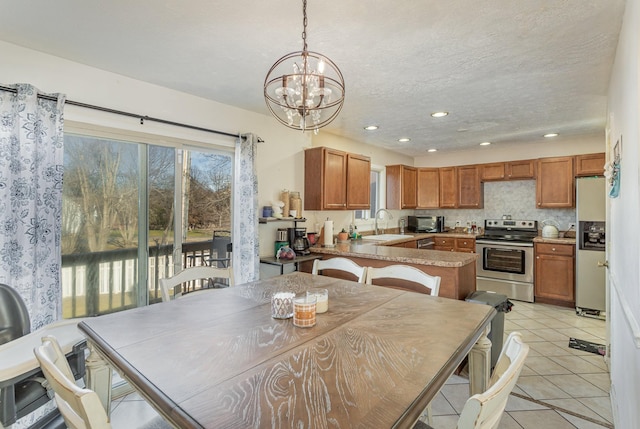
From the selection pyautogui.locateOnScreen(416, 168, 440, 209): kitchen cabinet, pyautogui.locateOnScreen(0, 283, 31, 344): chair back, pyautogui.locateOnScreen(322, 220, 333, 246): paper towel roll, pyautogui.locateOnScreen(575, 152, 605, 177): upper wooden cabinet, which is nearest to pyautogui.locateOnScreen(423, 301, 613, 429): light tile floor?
pyautogui.locateOnScreen(322, 220, 333, 246): paper towel roll

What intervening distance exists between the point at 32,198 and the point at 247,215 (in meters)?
1.67

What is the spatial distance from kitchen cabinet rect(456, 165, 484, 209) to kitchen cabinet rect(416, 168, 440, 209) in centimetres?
38

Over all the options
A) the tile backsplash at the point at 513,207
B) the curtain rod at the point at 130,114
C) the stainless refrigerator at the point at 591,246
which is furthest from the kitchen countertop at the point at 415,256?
the tile backsplash at the point at 513,207

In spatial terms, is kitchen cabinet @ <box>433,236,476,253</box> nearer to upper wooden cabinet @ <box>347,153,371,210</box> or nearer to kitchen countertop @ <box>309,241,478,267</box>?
upper wooden cabinet @ <box>347,153,371,210</box>

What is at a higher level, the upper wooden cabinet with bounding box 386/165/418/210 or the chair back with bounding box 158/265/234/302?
the upper wooden cabinet with bounding box 386/165/418/210

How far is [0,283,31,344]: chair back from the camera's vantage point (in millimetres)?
1644

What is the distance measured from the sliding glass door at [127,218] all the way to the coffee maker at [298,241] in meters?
0.95

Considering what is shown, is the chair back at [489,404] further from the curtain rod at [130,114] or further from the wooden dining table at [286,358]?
the curtain rod at [130,114]

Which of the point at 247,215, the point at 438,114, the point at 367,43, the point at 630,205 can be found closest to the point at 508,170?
the point at 438,114

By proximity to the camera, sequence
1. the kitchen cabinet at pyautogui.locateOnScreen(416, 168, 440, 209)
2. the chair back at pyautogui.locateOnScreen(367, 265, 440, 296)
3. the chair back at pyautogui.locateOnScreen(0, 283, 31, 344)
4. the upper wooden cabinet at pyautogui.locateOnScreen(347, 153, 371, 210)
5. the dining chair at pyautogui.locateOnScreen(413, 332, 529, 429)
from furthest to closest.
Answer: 1. the kitchen cabinet at pyautogui.locateOnScreen(416, 168, 440, 209)
2. the upper wooden cabinet at pyautogui.locateOnScreen(347, 153, 371, 210)
3. the chair back at pyautogui.locateOnScreen(367, 265, 440, 296)
4. the chair back at pyautogui.locateOnScreen(0, 283, 31, 344)
5. the dining chair at pyautogui.locateOnScreen(413, 332, 529, 429)

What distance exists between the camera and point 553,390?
2.46 metres

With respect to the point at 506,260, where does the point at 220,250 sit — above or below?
above

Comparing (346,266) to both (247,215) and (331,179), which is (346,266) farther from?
(331,179)

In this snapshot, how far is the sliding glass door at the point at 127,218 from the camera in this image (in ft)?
7.90
